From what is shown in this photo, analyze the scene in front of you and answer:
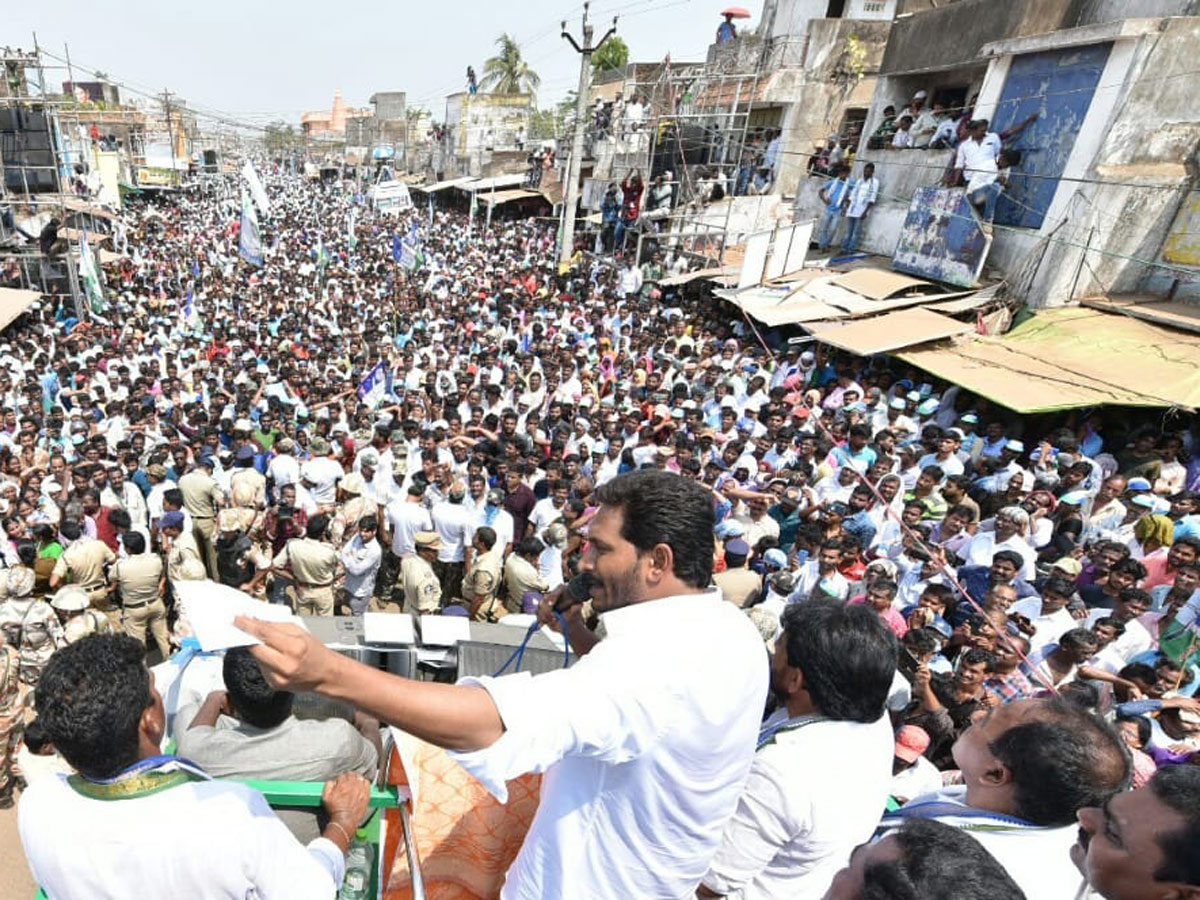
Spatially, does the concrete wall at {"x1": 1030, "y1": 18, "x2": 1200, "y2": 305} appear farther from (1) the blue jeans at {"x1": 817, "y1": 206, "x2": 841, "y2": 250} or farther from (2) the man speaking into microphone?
(2) the man speaking into microphone

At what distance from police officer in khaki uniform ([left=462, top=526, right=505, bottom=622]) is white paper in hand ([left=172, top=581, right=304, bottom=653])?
397 centimetres

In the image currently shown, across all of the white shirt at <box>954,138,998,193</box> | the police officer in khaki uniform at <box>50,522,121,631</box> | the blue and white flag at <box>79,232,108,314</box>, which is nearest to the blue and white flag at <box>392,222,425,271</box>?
the blue and white flag at <box>79,232,108,314</box>

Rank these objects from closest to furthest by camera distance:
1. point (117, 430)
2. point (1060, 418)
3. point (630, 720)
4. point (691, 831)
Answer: point (630, 720)
point (691, 831)
point (117, 430)
point (1060, 418)

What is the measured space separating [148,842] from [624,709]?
97 centimetres

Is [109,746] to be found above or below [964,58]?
below

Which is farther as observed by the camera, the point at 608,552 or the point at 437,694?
the point at 608,552

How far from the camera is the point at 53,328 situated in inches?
519

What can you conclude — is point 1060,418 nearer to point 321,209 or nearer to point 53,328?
point 53,328

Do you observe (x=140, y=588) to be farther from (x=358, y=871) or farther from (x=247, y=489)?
(x=358, y=871)

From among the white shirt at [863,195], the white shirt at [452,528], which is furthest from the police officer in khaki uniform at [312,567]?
the white shirt at [863,195]

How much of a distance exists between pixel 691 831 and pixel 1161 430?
8717 mm

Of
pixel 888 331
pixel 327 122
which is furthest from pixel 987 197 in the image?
pixel 327 122

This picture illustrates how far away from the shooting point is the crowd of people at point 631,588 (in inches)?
49.9

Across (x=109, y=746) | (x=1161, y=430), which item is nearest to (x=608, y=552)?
(x=109, y=746)
